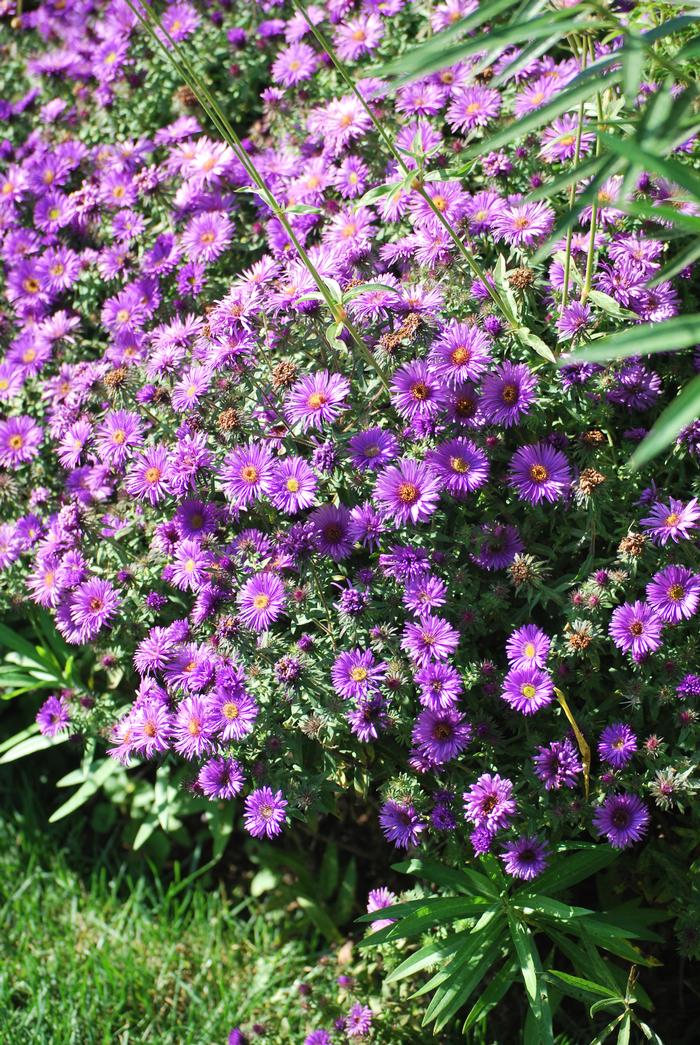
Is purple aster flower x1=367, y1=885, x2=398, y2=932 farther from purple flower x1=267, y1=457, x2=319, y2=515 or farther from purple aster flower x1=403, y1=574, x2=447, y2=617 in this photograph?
purple flower x1=267, y1=457, x2=319, y2=515

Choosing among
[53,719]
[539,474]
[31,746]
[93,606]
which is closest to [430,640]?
[539,474]

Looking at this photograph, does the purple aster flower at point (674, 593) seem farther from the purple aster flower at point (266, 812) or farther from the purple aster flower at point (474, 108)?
the purple aster flower at point (474, 108)

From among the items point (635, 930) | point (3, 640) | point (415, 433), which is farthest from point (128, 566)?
point (635, 930)

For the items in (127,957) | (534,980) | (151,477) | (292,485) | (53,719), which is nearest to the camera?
(534,980)

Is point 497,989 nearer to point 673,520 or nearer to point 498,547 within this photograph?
point 498,547

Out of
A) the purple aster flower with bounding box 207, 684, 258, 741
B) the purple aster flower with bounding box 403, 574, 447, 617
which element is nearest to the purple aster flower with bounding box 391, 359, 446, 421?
the purple aster flower with bounding box 403, 574, 447, 617
